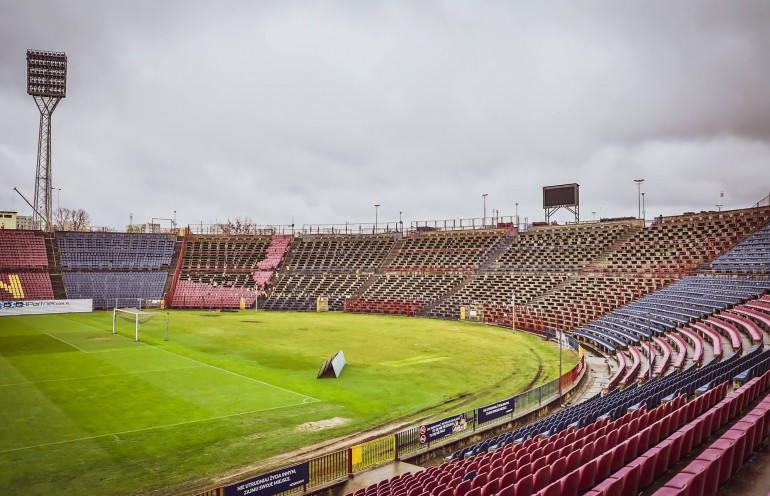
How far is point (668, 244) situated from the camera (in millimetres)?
63094

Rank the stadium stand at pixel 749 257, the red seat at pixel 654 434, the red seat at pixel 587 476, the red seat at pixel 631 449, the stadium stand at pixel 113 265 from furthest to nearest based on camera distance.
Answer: the stadium stand at pixel 113 265 → the stadium stand at pixel 749 257 → the red seat at pixel 654 434 → the red seat at pixel 631 449 → the red seat at pixel 587 476

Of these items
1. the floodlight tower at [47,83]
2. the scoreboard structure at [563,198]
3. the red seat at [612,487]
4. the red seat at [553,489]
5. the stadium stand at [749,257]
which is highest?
the floodlight tower at [47,83]

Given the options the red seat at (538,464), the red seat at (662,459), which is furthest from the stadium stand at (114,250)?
the red seat at (662,459)

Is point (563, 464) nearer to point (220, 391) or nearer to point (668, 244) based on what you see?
point (220, 391)

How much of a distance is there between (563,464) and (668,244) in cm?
6106

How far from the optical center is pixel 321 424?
22.2 meters

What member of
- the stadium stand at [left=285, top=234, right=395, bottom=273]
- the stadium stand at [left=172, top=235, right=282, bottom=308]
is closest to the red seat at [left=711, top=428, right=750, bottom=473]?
the stadium stand at [left=172, top=235, right=282, bottom=308]

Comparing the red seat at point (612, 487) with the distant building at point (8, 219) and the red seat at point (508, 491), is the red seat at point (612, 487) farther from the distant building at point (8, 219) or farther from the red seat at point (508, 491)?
the distant building at point (8, 219)

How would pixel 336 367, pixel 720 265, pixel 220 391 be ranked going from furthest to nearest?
pixel 720 265 < pixel 336 367 < pixel 220 391

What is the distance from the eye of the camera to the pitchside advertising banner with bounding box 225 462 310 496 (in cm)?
1412

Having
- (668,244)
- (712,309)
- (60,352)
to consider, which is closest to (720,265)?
(668,244)

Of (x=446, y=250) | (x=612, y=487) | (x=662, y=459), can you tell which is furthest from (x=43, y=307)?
(x=612, y=487)

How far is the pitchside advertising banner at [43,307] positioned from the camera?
63416 millimetres

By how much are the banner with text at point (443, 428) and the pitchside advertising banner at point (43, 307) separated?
6548 cm
